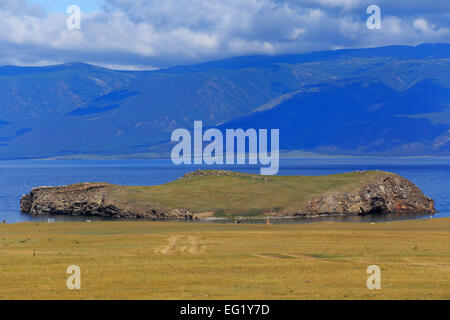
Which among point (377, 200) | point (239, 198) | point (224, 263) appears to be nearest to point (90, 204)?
point (239, 198)

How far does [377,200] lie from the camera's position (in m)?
93.7

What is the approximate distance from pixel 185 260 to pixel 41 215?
181ft

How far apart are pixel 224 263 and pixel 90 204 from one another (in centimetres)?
5300

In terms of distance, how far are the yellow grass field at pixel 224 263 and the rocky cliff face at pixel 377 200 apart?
983 inches

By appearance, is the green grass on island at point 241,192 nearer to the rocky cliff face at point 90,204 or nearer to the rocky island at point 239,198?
the rocky island at point 239,198

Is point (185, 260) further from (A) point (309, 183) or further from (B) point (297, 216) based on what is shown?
(A) point (309, 183)

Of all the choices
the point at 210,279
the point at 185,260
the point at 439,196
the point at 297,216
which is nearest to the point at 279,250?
the point at 185,260

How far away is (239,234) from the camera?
6000 centimetres

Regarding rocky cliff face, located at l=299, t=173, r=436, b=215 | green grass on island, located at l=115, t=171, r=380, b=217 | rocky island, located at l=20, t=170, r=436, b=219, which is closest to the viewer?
rocky island, located at l=20, t=170, r=436, b=219

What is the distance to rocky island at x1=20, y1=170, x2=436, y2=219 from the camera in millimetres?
87938

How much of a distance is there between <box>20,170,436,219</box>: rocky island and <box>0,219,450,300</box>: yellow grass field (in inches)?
879

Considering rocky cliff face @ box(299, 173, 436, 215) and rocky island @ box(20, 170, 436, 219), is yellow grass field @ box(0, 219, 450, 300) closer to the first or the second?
rocky island @ box(20, 170, 436, 219)

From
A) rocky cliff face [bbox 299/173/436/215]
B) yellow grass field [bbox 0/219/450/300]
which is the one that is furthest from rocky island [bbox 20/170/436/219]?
yellow grass field [bbox 0/219/450/300]
